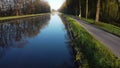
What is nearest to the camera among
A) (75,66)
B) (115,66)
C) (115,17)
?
(115,66)

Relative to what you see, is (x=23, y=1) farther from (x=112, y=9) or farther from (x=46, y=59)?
(x=46, y=59)

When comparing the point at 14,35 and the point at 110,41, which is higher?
the point at 110,41

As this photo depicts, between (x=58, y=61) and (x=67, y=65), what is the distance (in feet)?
3.58

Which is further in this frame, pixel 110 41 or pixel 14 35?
pixel 14 35

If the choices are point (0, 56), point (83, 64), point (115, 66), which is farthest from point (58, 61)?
point (115, 66)

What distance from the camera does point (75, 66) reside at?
11.5 m

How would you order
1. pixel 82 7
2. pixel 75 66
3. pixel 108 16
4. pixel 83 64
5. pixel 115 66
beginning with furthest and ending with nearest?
pixel 82 7
pixel 108 16
pixel 75 66
pixel 83 64
pixel 115 66

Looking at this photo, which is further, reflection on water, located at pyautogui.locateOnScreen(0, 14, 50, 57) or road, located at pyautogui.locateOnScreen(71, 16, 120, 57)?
reflection on water, located at pyautogui.locateOnScreen(0, 14, 50, 57)

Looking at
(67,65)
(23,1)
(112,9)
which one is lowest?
(67,65)

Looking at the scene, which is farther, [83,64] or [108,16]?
[108,16]

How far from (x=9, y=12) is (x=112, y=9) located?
43.9m

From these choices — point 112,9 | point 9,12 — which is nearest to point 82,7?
point 9,12

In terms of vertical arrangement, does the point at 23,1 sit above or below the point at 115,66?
above

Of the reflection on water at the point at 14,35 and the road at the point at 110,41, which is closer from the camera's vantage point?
the road at the point at 110,41
